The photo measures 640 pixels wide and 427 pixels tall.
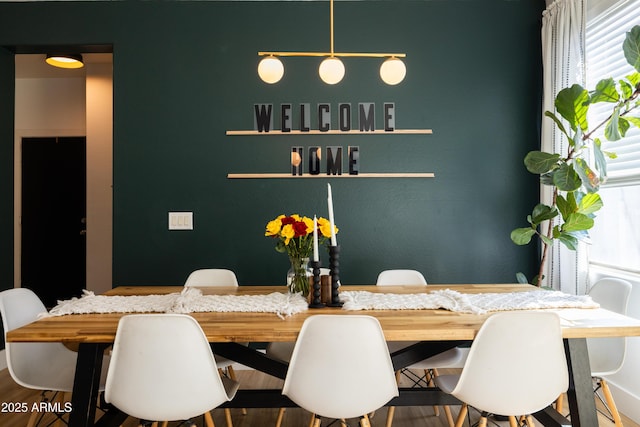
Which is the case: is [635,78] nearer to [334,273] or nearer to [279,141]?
[334,273]

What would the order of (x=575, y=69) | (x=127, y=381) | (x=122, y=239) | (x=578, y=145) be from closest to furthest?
1. (x=127, y=381)
2. (x=578, y=145)
3. (x=575, y=69)
4. (x=122, y=239)

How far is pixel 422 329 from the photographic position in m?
1.72

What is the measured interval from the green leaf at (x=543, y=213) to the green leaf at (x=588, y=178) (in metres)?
0.36

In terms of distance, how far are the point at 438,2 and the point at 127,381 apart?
142 inches

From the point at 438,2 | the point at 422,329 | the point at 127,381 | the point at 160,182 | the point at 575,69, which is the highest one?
the point at 438,2

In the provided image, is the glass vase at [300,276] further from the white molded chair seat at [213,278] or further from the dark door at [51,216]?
the dark door at [51,216]

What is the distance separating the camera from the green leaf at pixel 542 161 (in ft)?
9.75

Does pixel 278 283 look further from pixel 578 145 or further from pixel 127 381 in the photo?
pixel 578 145

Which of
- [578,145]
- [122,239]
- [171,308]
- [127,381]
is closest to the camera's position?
[127,381]

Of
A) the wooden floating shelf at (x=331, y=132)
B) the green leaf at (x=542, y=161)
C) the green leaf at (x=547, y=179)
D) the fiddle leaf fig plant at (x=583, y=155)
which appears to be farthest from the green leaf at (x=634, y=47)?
the wooden floating shelf at (x=331, y=132)

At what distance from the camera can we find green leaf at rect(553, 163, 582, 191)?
9.09ft

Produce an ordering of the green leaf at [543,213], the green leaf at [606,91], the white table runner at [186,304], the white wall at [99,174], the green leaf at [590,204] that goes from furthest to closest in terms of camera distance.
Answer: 1. the white wall at [99,174]
2. the green leaf at [543,213]
3. the green leaf at [590,204]
4. the green leaf at [606,91]
5. the white table runner at [186,304]

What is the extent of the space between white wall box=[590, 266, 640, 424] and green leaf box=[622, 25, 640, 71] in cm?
127

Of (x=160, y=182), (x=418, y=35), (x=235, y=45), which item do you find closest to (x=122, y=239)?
(x=160, y=182)
